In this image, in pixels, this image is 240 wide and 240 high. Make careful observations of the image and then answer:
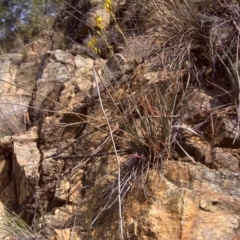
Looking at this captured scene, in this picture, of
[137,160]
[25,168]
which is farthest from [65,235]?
[25,168]

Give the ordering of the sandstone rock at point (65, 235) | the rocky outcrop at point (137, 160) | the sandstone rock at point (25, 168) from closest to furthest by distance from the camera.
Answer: the rocky outcrop at point (137, 160), the sandstone rock at point (65, 235), the sandstone rock at point (25, 168)

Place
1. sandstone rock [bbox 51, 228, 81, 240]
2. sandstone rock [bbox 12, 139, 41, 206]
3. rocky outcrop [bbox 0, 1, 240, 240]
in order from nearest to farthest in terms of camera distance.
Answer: rocky outcrop [bbox 0, 1, 240, 240] < sandstone rock [bbox 51, 228, 81, 240] < sandstone rock [bbox 12, 139, 41, 206]

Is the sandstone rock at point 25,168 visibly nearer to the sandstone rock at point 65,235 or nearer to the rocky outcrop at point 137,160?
the rocky outcrop at point 137,160

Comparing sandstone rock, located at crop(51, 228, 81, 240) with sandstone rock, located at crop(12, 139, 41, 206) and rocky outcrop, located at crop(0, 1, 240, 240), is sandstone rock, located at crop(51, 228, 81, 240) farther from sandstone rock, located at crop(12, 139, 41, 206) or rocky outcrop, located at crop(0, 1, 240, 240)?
sandstone rock, located at crop(12, 139, 41, 206)

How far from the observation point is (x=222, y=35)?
10.0 ft

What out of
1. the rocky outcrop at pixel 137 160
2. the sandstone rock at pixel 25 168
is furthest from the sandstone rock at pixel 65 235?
the sandstone rock at pixel 25 168

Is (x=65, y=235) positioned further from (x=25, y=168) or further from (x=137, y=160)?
(x=25, y=168)

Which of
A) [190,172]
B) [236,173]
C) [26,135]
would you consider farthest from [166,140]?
[26,135]

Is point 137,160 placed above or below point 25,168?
above

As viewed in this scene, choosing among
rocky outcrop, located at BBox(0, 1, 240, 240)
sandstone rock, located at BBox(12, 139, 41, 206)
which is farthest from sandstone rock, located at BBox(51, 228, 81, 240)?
sandstone rock, located at BBox(12, 139, 41, 206)

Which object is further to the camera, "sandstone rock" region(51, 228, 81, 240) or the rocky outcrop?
"sandstone rock" region(51, 228, 81, 240)

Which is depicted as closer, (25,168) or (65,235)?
(65,235)

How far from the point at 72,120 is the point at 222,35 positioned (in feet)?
4.15

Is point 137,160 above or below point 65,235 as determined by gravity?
above
